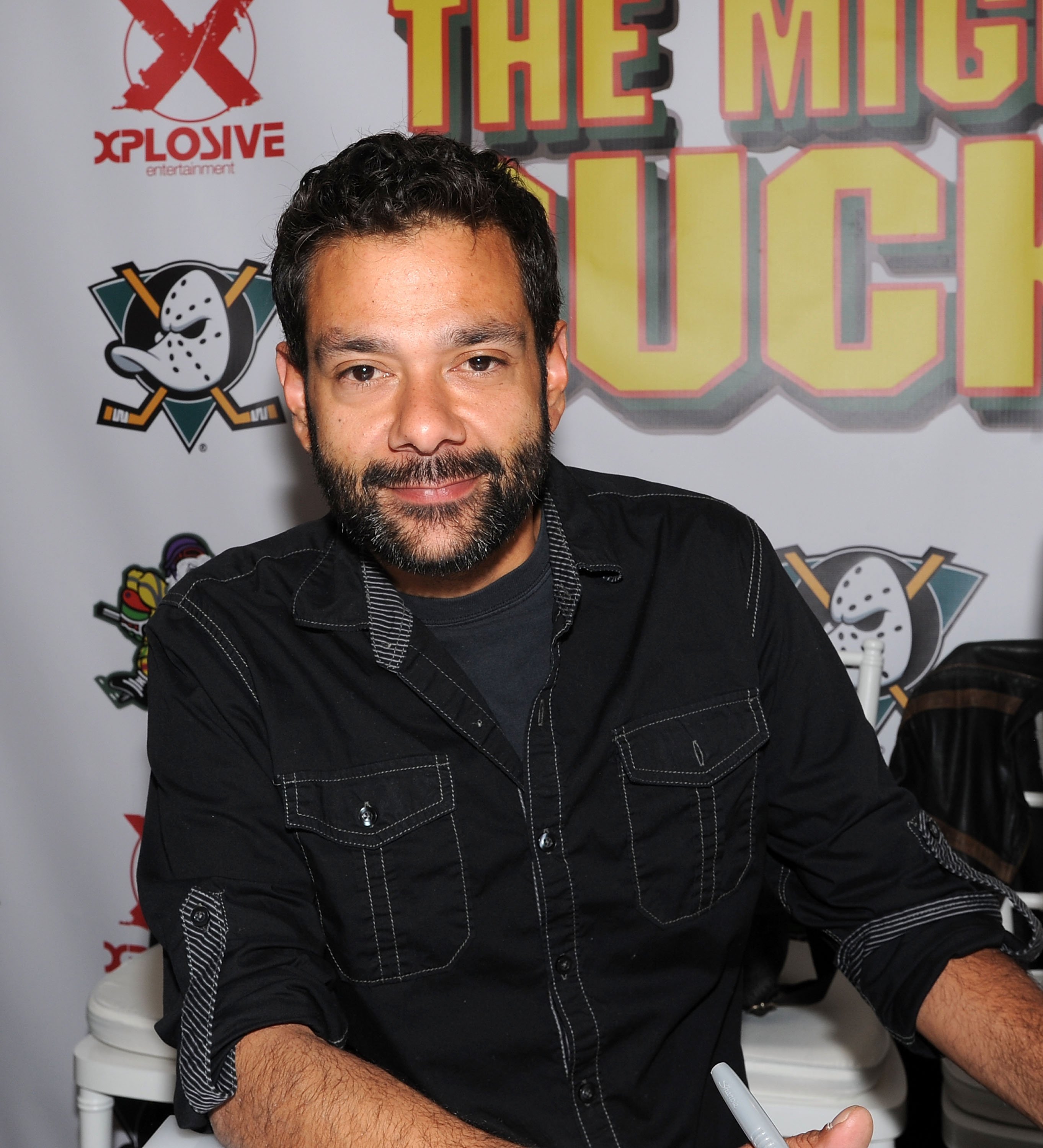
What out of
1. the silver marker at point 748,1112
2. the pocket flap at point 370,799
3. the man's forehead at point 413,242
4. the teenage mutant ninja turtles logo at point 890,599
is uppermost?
the man's forehead at point 413,242

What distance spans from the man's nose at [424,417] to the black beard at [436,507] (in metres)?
0.02

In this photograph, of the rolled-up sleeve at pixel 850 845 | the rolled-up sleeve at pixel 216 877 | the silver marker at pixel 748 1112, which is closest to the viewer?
the silver marker at pixel 748 1112

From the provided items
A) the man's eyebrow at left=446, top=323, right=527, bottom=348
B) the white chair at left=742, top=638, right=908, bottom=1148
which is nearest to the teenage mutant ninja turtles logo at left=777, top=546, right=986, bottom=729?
the white chair at left=742, top=638, right=908, bottom=1148

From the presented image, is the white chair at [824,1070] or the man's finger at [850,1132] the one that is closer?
the man's finger at [850,1132]

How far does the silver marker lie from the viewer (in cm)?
68

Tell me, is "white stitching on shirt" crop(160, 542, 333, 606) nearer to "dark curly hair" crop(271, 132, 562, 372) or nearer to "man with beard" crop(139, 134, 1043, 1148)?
"man with beard" crop(139, 134, 1043, 1148)

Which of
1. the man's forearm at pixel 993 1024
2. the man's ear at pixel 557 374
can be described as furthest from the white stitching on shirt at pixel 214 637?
the man's forearm at pixel 993 1024

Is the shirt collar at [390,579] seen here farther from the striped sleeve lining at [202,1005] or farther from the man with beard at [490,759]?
the striped sleeve lining at [202,1005]

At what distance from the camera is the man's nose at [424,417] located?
1.15m

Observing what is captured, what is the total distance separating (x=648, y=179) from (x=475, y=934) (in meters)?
1.30

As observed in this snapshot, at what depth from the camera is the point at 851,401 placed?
1894mm

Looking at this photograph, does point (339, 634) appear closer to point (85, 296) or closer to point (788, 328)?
point (788, 328)

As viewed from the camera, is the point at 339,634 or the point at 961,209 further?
the point at 961,209

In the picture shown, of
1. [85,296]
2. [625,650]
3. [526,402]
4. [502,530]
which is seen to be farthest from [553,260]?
[85,296]
